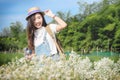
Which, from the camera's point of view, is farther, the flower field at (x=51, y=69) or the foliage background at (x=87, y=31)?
the foliage background at (x=87, y=31)

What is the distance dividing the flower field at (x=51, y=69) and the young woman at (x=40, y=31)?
0.07 meters

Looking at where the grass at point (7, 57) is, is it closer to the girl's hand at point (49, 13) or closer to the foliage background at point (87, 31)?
the foliage background at point (87, 31)

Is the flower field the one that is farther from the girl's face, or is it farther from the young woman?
the girl's face

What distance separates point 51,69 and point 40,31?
0.98ft

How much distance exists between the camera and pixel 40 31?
7441 millimetres

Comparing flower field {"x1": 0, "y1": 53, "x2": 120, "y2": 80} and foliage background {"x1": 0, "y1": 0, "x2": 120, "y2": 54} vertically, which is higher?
foliage background {"x1": 0, "y1": 0, "x2": 120, "y2": 54}

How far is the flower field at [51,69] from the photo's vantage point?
7352 mm

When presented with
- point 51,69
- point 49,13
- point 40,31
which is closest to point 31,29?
point 40,31

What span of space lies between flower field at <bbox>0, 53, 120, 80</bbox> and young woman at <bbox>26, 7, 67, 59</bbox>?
2.8 inches

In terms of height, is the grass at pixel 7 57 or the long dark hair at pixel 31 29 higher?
the long dark hair at pixel 31 29

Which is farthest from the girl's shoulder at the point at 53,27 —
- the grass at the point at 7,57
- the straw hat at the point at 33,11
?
the grass at the point at 7,57

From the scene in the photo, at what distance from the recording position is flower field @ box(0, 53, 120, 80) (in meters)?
7.35

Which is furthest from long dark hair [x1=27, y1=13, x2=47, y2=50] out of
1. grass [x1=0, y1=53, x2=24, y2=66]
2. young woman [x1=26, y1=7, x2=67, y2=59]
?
grass [x1=0, y1=53, x2=24, y2=66]

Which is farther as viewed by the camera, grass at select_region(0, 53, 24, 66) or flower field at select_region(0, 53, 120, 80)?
grass at select_region(0, 53, 24, 66)
